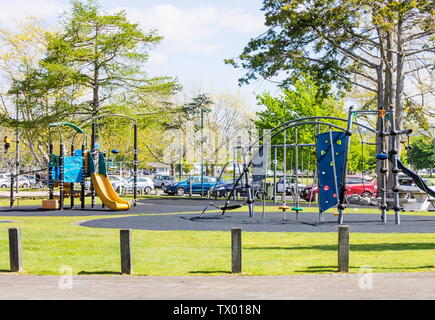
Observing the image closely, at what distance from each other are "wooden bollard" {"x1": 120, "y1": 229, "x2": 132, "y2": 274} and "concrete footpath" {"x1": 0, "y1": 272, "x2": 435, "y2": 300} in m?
0.39

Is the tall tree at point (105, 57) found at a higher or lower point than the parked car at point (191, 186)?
higher

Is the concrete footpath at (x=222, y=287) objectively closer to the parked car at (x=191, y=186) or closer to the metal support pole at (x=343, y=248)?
the metal support pole at (x=343, y=248)

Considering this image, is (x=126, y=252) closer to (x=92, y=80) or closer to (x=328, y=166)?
(x=328, y=166)

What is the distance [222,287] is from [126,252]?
2249mm

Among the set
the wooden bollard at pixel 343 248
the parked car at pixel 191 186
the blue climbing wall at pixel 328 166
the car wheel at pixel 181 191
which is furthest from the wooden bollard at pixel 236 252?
the car wheel at pixel 181 191

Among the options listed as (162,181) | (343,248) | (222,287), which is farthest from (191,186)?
(222,287)

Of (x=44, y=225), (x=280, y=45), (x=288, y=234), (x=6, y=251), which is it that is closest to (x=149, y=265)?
(x=6, y=251)

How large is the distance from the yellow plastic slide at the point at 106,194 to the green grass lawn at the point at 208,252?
10898mm

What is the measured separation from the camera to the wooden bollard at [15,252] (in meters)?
11.5

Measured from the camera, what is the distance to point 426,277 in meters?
10.3

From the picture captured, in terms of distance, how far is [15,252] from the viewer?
11.6 m

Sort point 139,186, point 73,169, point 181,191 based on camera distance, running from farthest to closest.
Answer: point 139,186, point 181,191, point 73,169

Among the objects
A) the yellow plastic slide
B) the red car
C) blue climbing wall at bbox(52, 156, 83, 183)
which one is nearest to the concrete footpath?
the yellow plastic slide
